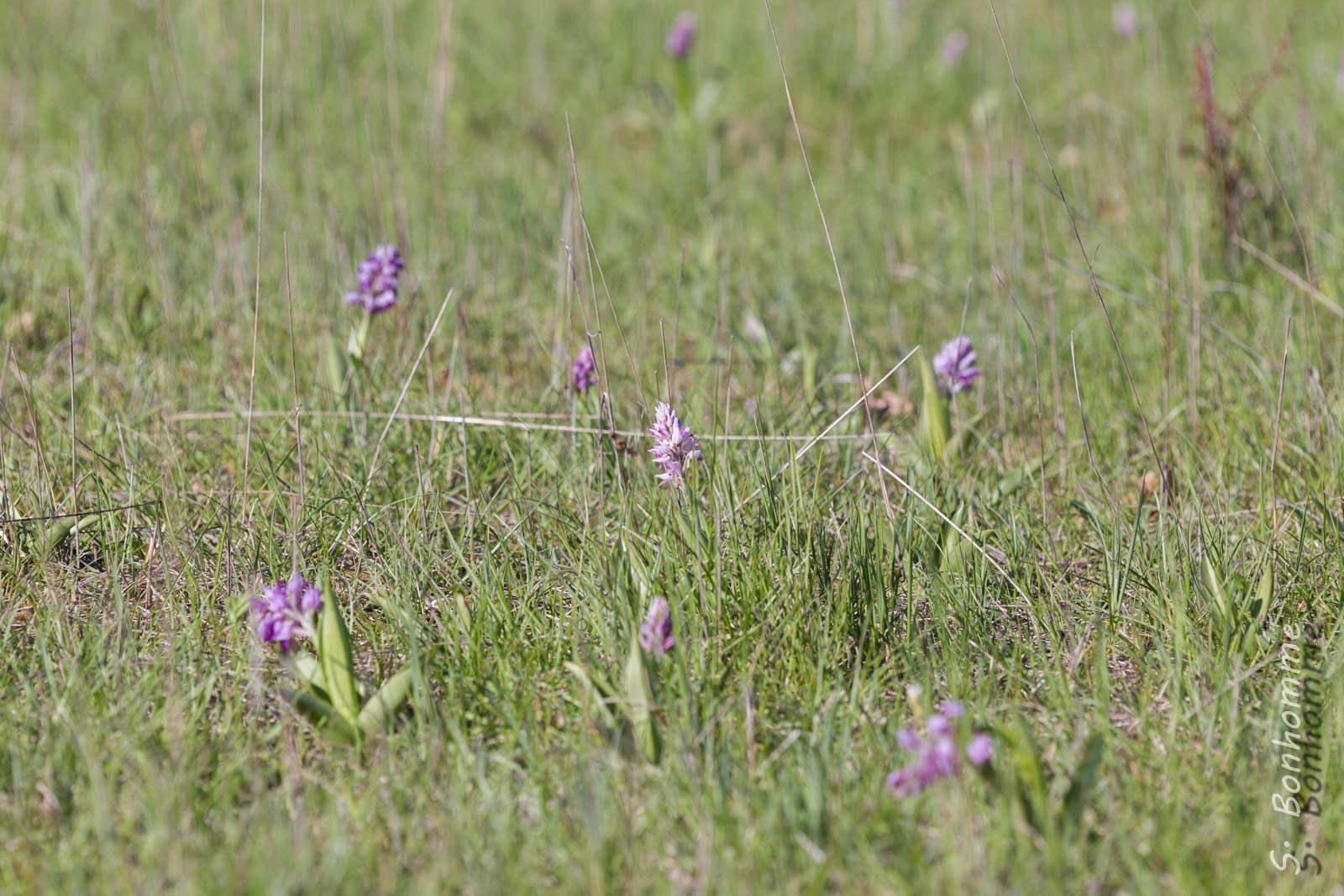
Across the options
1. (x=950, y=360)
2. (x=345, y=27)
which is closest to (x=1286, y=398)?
(x=950, y=360)

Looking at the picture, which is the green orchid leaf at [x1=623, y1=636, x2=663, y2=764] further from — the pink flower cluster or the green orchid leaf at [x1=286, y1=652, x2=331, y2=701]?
the green orchid leaf at [x1=286, y1=652, x2=331, y2=701]

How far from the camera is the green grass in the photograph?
1.46 metres

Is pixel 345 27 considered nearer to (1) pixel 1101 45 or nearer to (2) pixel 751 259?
(2) pixel 751 259

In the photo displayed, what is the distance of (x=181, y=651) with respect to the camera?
1.81 meters

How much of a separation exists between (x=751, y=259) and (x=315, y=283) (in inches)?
46.3

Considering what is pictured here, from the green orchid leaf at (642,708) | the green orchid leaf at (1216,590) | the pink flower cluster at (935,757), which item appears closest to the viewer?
the pink flower cluster at (935,757)

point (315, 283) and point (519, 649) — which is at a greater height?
point (315, 283)

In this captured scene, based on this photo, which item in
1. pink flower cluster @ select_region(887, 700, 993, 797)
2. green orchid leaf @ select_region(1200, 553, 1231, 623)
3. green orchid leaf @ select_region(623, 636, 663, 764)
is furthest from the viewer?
green orchid leaf @ select_region(1200, 553, 1231, 623)

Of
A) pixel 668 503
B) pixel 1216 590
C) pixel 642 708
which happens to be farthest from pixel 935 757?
pixel 668 503

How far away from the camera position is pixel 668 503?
202 cm

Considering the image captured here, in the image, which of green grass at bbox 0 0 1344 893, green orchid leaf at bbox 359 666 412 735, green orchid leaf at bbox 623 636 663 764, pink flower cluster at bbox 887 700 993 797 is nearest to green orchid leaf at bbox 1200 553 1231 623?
green grass at bbox 0 0 1344 893

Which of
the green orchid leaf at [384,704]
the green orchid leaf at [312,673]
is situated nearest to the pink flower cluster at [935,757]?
the green orchid leaf at [384,704]

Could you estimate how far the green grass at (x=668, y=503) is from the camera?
4.78ft

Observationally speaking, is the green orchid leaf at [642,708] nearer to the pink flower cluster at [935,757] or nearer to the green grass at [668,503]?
the green grass at [668,503]
